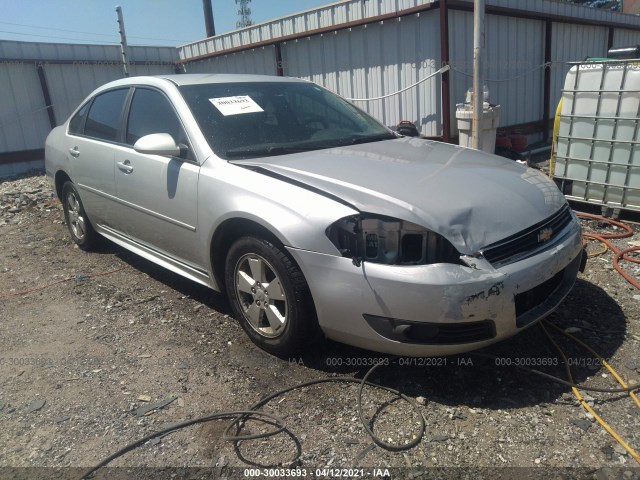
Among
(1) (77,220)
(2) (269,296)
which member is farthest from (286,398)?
(1) (77,220)

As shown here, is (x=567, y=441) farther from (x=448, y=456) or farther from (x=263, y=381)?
(x=263, y=381)

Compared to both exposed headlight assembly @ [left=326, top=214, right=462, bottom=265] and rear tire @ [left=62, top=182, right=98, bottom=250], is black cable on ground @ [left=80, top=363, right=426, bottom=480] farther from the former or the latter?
rear tire @ [left=62, top=182, right=98, bottom=250]

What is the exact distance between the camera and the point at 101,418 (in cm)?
262

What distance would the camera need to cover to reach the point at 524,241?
264 centimetres

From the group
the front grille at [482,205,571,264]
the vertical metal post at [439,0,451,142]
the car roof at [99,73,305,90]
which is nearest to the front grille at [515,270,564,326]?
the front grille at [482,205,571,264]

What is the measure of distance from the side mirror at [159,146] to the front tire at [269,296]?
31.1 inches

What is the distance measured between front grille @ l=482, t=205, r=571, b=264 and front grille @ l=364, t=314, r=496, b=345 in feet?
1.06

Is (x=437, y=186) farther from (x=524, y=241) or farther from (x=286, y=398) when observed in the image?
(x=286, y=398)

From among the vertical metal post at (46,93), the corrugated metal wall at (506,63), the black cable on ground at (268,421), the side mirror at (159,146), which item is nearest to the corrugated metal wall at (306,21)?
the corrugated metal wall at (506,63)

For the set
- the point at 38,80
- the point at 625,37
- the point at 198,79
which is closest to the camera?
the point at 198,79

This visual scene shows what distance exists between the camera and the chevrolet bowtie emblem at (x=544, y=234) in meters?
2.73

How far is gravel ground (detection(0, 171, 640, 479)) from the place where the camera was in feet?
7.33

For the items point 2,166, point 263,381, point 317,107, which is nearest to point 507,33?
point 317,107

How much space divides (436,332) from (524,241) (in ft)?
2.21
